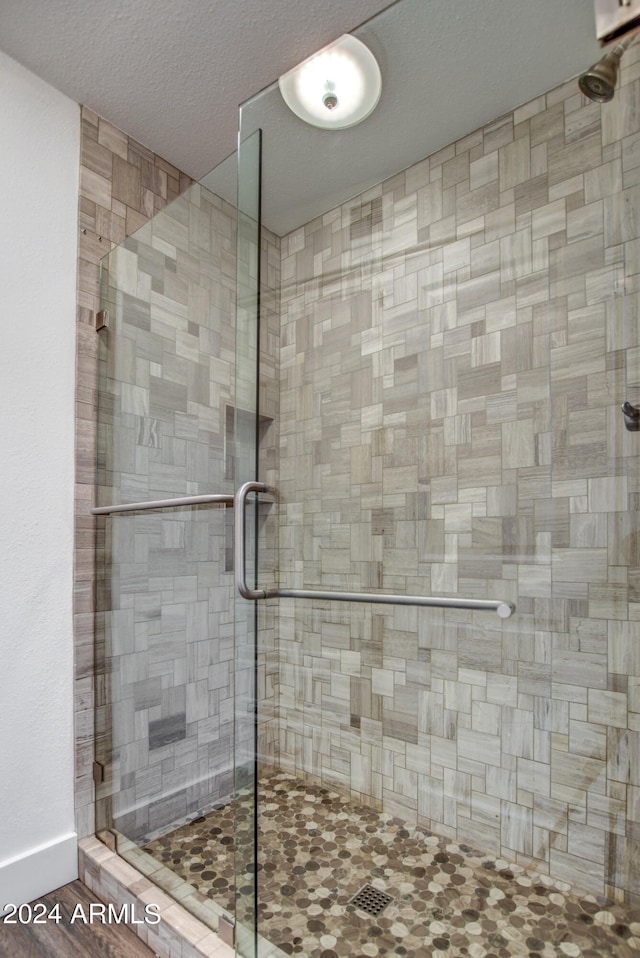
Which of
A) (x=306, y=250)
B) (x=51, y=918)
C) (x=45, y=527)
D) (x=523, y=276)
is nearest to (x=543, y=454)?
(x=523, y=276)

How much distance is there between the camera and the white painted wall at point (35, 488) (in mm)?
1581

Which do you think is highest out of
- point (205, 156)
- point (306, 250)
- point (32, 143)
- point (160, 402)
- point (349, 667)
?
point (205, 156)

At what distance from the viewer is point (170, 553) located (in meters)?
1.63

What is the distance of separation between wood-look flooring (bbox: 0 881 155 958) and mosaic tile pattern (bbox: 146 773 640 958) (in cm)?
53

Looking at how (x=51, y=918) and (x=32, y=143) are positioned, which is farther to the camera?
(x=32, y=143)

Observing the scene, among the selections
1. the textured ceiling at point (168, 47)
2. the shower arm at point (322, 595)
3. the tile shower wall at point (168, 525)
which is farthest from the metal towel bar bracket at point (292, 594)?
the textured ceiling at point (168, 47)

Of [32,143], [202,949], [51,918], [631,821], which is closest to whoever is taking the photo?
[631,821]

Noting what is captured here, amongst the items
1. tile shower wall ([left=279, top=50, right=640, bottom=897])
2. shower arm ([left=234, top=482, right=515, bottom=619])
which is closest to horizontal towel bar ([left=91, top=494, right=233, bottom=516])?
shower arm ([left=234, top=482, right=515, bottom=619])

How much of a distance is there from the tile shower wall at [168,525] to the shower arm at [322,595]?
0.23 metres

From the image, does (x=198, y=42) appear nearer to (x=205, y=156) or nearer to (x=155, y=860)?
(x=205, y=156)

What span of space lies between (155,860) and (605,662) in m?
1.35

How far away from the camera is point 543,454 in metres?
0.91

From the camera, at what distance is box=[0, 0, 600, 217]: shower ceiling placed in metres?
0.98

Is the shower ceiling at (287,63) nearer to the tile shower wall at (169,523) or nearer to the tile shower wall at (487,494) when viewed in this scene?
the tile shower wall at (487,494)
